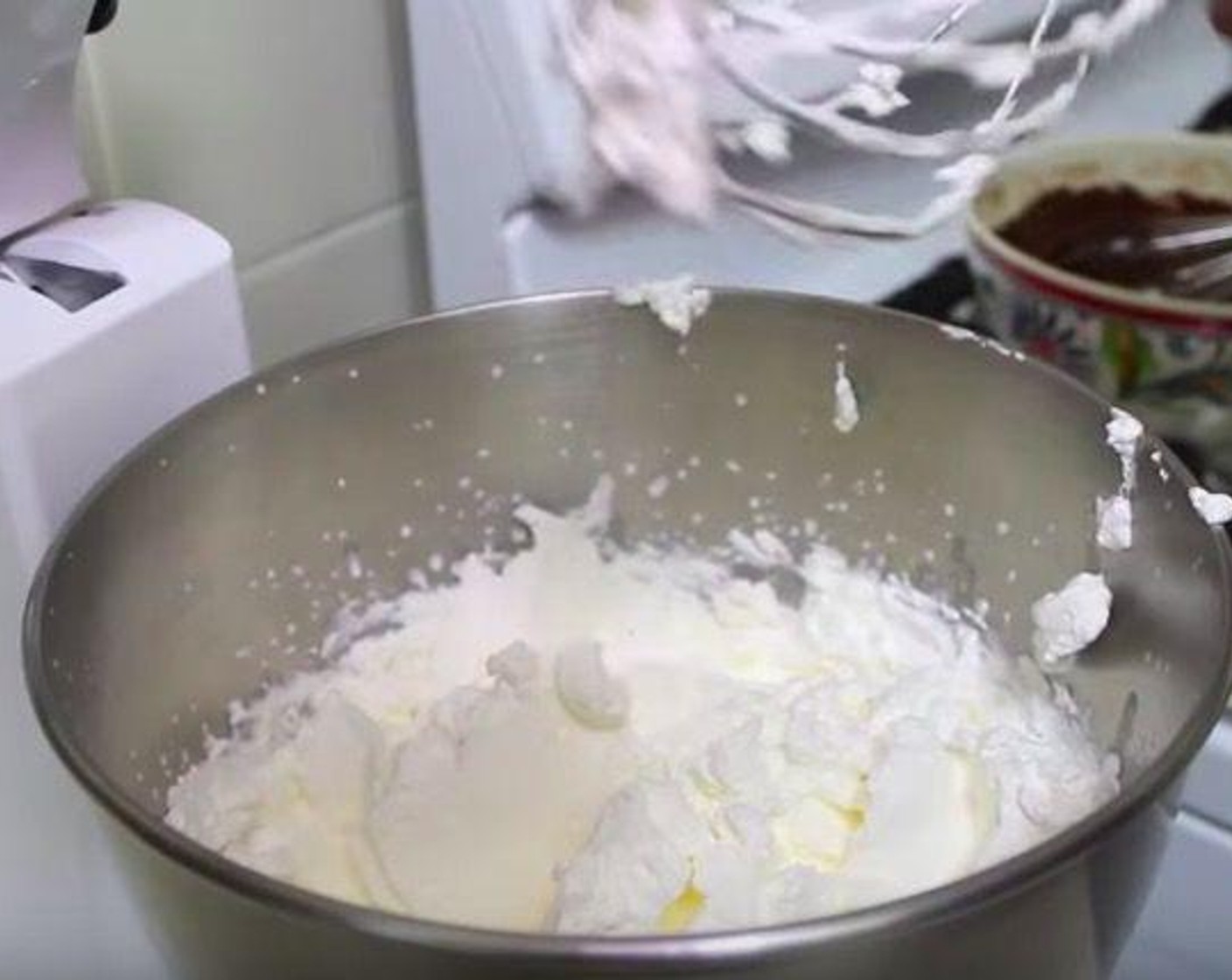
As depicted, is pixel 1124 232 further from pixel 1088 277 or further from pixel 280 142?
pixel 280 142

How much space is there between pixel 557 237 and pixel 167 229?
0.14m

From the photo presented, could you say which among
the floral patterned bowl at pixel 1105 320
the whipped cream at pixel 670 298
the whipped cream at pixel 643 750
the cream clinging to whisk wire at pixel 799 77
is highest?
the cream clinging to whisk wire at pixel 799 77

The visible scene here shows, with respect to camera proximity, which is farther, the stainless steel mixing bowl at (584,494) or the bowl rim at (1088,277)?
the bowl rim at (1088,277)

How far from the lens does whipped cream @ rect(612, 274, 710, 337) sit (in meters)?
0.51

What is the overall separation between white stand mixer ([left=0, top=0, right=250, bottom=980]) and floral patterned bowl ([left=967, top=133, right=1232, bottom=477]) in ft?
0.74

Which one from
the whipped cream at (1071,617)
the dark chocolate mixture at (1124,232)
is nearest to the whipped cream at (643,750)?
the whipped cream at (1071,617)

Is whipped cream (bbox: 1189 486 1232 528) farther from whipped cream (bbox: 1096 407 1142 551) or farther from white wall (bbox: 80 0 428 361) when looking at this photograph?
white wall (bbox: 80 0 428 361)

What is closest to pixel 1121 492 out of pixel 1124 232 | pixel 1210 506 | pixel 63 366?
pixel 1210 506

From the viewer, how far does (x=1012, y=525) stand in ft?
1.66

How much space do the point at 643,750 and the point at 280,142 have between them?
23 centimetres

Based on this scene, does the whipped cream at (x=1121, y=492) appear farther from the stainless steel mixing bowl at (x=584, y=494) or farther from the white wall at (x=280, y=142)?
the white wall at (x=280, y=142)

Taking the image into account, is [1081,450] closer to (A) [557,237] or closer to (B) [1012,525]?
(B) [1012,525]

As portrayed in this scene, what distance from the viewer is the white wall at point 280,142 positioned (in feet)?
1.80

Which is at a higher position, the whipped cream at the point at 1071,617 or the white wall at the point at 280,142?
the white wall at the point at 280,142
